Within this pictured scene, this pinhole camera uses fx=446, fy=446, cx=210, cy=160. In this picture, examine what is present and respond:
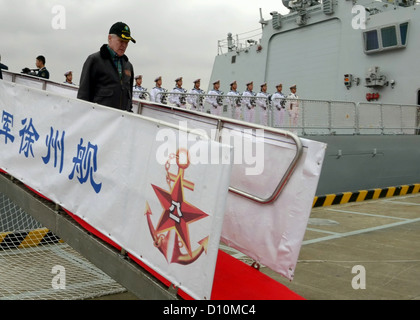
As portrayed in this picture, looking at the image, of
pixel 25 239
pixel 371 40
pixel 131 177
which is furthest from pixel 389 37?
pixel 131 177

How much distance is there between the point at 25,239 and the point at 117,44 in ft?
11.2

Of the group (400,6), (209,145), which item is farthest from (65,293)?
(400,6)

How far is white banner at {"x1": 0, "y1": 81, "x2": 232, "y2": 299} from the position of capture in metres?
2.86

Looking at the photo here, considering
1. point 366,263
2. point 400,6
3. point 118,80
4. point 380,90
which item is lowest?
point 366,263

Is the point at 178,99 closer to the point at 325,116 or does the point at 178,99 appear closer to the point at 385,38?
the point at 325,116

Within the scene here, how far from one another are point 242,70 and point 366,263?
719 inches

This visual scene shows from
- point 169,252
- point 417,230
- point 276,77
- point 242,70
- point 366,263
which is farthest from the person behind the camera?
point 242,70

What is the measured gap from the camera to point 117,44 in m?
4.51

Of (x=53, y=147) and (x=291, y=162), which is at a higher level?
(x=53, y=147)

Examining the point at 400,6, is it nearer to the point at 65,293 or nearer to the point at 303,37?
the point at 303,37

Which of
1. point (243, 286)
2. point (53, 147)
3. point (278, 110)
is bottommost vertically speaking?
point (243, 286)

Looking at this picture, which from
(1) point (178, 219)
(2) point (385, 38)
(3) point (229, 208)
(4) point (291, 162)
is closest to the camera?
(1) point (178, 219)

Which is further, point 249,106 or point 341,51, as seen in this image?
point 341,51
